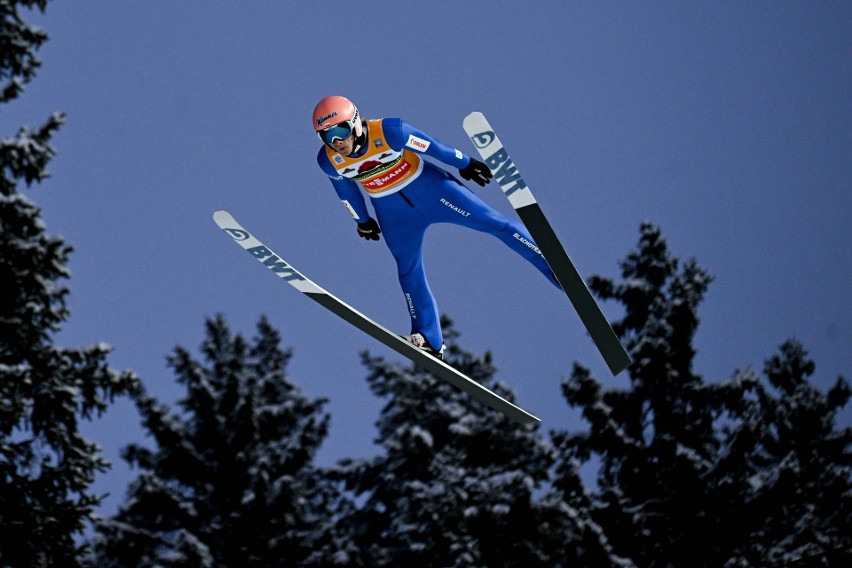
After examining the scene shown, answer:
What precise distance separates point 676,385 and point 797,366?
144 inches

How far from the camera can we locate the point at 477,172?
673 centimetres

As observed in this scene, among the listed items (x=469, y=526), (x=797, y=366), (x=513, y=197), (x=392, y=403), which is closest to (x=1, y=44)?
(x=392, y=403)

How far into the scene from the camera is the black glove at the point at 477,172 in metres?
6.73

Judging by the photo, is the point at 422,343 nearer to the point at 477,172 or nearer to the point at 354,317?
the point at 354,317

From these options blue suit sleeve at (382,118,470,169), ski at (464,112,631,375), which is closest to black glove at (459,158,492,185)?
blue suit sleeve at (382,118,470,169)

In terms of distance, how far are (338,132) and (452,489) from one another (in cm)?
1022

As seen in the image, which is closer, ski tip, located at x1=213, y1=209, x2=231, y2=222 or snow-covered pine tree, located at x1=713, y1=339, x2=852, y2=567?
ski tip, located at x1=213, y1=209, x2=231, y2=222

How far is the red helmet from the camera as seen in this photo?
6.43m

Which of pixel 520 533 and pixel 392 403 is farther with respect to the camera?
pixel 392 403

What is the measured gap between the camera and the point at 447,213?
23.5 feet

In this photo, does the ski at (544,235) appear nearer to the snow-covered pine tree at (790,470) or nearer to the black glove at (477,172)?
the black glove at (477,172)

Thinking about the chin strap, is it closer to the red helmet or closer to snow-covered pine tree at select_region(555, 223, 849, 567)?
the red helmet

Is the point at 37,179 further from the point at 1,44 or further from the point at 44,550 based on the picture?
the point at 44,550

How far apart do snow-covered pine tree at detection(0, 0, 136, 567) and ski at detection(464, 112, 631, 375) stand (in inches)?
305
